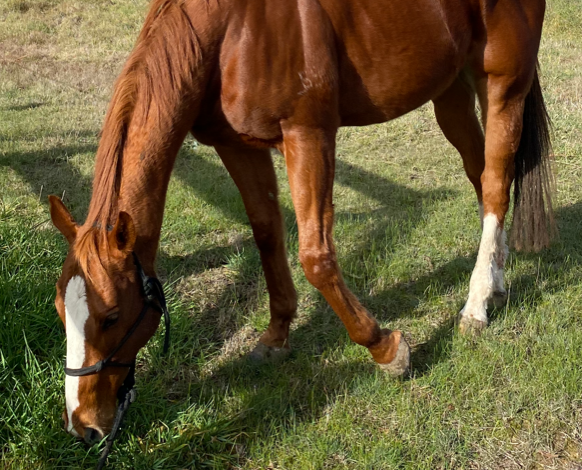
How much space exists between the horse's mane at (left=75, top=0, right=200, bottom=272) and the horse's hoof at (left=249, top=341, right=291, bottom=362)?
3.98ft

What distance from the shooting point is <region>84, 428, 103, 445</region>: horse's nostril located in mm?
2175

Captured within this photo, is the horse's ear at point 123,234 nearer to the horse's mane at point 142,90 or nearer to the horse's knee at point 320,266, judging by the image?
the horse's mane at point 142,90

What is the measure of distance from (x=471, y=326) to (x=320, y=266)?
1.04m

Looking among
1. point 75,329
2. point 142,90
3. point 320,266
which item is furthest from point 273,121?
point 75,329

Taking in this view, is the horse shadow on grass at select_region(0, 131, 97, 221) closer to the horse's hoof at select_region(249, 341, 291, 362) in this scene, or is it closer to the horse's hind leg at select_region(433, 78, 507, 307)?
the horse's hoof at select_region(249, 341, 291, 362)

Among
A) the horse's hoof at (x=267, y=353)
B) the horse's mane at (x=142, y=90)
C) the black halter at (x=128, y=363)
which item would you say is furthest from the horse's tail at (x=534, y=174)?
the black halter at (x=128, y=363)

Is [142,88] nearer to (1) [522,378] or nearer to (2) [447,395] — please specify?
(2) [447,395]

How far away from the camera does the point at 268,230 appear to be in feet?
9.99

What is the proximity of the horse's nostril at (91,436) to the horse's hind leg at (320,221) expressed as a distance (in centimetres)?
108

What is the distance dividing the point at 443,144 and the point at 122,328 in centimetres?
467

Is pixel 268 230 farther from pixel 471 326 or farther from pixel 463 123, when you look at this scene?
pixel 463 123

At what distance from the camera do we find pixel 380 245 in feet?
13.2

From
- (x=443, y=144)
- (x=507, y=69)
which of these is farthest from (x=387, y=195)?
(x=507, y=69)

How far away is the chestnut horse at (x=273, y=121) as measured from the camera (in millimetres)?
2152
